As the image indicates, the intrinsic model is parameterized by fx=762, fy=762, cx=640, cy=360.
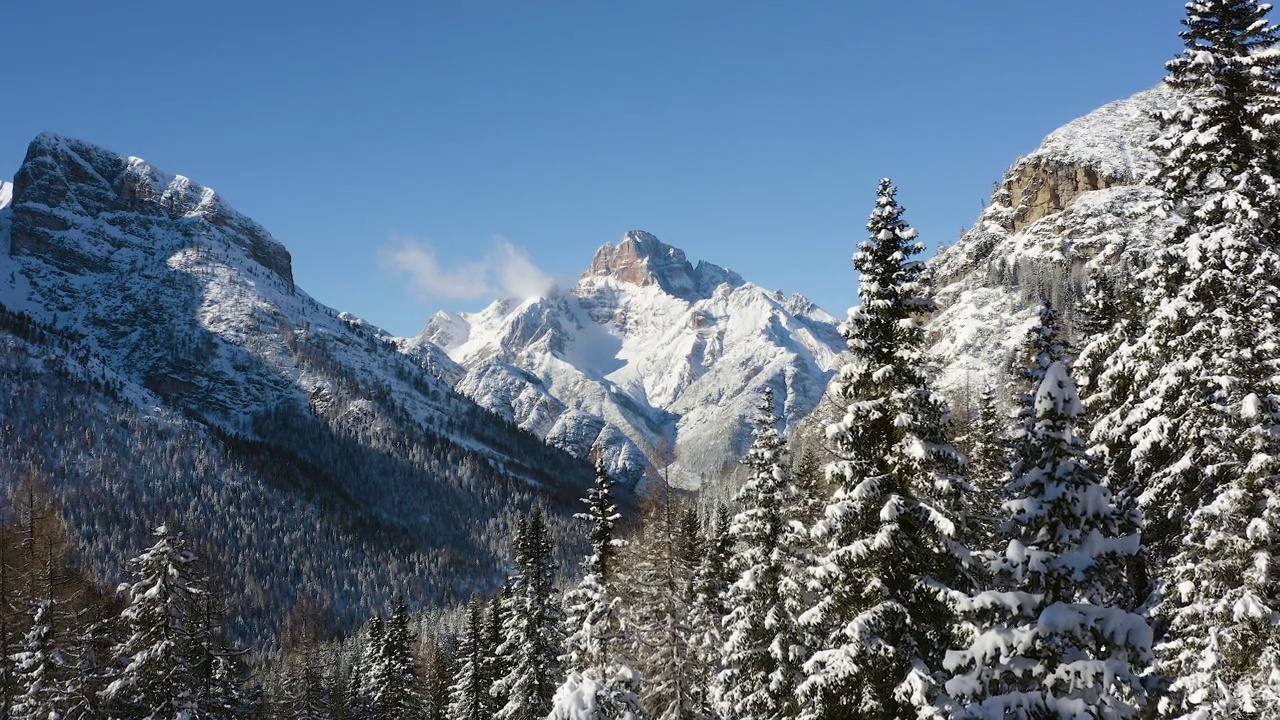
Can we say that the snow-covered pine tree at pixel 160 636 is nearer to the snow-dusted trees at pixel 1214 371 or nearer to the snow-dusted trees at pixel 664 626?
the snow-dusted trees at pixel 664 626

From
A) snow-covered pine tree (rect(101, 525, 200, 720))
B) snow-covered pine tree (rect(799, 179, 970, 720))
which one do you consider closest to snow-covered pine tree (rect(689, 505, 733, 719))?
snow-covered pine tree (rect(799, 179, 970, 720))

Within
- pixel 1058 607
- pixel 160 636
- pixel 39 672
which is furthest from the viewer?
pixel 160 636

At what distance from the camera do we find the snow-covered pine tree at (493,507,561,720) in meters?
37.2

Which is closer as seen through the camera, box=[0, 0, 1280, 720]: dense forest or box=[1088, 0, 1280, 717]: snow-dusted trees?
box=[0, 0, 1280, 720]: dense forest

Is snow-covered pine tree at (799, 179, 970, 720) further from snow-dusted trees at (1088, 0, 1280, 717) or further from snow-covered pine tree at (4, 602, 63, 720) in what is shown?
snow-covered pine tree at (4, 602, 63, 720)

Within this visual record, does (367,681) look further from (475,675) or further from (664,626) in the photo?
(664,626)

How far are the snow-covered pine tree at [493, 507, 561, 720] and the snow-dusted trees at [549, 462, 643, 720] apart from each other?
3.31ft

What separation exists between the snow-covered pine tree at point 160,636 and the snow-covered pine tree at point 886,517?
22.9 m

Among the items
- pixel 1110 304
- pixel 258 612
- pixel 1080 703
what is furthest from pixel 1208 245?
pixel 258 612

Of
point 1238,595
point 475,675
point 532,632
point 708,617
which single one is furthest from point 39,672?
point 1238,595

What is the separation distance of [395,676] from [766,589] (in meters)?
39.9

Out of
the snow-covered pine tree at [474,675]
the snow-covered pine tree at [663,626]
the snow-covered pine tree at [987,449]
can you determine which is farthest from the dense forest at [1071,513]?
the snow-covered pine tree at [474,675]

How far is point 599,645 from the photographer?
2528 centimetres

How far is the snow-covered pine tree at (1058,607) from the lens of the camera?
12070mm
